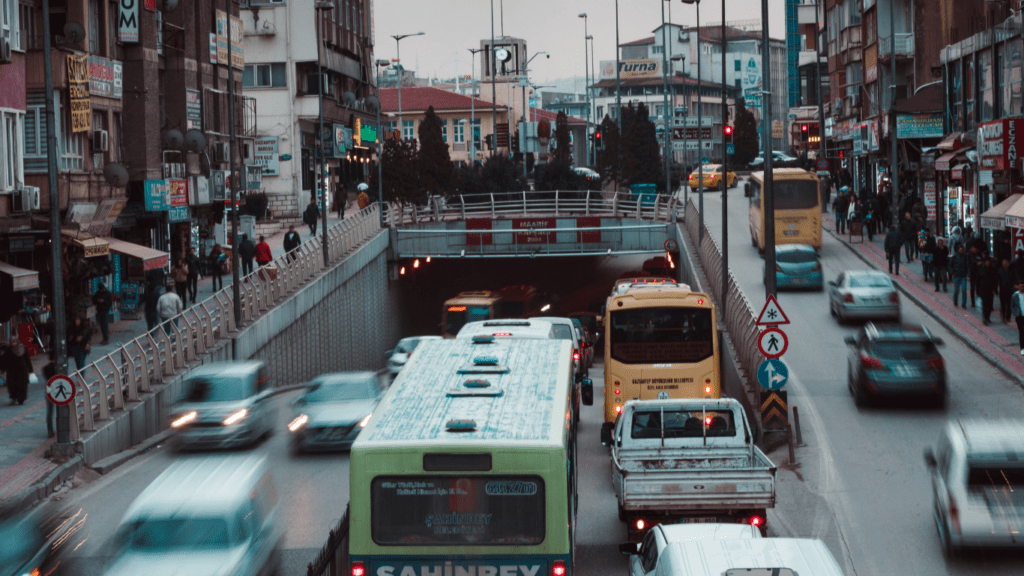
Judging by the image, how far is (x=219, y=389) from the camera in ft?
70.6

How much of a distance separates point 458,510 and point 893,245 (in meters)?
30.1

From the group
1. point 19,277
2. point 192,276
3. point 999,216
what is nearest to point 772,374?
point 999,216

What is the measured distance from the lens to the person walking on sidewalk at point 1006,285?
28062 mm

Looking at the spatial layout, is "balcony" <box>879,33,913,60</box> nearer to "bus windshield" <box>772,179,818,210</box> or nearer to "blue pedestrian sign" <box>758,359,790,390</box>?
"bus windshield" <box>772,179,818,210</box>

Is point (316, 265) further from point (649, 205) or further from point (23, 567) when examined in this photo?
point (23, 567)

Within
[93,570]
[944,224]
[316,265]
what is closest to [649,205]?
[944,224]

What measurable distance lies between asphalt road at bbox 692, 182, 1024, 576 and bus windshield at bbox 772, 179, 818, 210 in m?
9.19

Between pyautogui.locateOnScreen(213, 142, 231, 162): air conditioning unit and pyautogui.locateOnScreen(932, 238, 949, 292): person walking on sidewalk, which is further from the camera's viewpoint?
pyautogui.locateOnScreen(213, 142, 231, 162): air conditioning unit

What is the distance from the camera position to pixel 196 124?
41.2 metres

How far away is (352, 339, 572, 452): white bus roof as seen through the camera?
32.7ft

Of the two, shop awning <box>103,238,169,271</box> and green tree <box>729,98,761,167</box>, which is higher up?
green tree <box>729,98,761,167</box>

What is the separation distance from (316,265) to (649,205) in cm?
2317

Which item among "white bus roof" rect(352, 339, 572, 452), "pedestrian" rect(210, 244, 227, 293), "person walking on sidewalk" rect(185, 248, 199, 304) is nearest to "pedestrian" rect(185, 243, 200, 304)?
"person walking on sidewalk" rect(185, 248, 199, 304)

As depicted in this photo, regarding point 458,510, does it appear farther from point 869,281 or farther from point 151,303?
point 869,281
